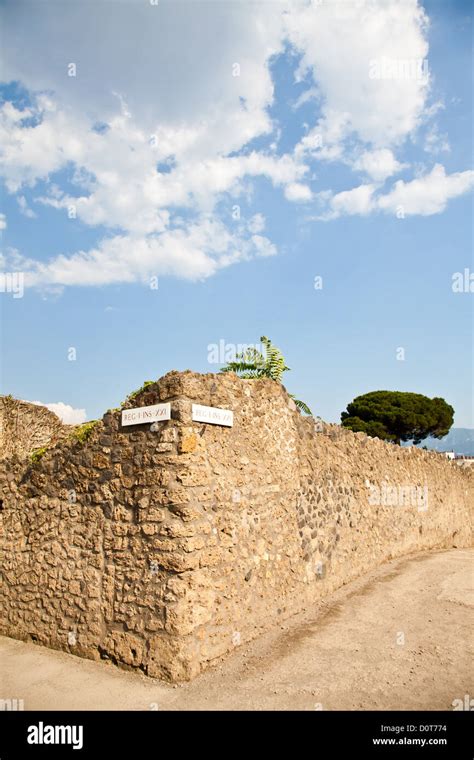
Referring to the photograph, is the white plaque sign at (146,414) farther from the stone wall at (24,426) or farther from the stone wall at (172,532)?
the stone wall at (24,426)

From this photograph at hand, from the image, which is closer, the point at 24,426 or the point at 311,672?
the point at 311,672

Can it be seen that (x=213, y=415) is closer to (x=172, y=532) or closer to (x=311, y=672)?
(x=172, y=532)

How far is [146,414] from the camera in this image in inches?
228

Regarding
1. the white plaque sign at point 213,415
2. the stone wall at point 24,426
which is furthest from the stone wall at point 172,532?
the stone wall at point 24,426

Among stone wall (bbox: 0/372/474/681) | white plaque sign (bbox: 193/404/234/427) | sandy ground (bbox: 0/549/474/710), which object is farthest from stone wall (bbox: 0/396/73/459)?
white plaque sign (bbox: 193/404/234/427)

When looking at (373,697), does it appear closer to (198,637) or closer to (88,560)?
(198,637)

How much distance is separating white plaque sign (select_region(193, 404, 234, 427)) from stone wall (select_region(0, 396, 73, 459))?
6.73 m

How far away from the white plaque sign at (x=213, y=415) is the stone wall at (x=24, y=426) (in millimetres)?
6726

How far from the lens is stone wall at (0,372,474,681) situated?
17.6ft

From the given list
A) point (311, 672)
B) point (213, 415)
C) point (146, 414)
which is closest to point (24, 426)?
point (146, 414)

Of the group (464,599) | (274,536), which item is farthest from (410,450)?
(274,536)

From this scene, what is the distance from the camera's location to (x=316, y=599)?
25.3ft

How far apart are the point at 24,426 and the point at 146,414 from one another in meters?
7.54
